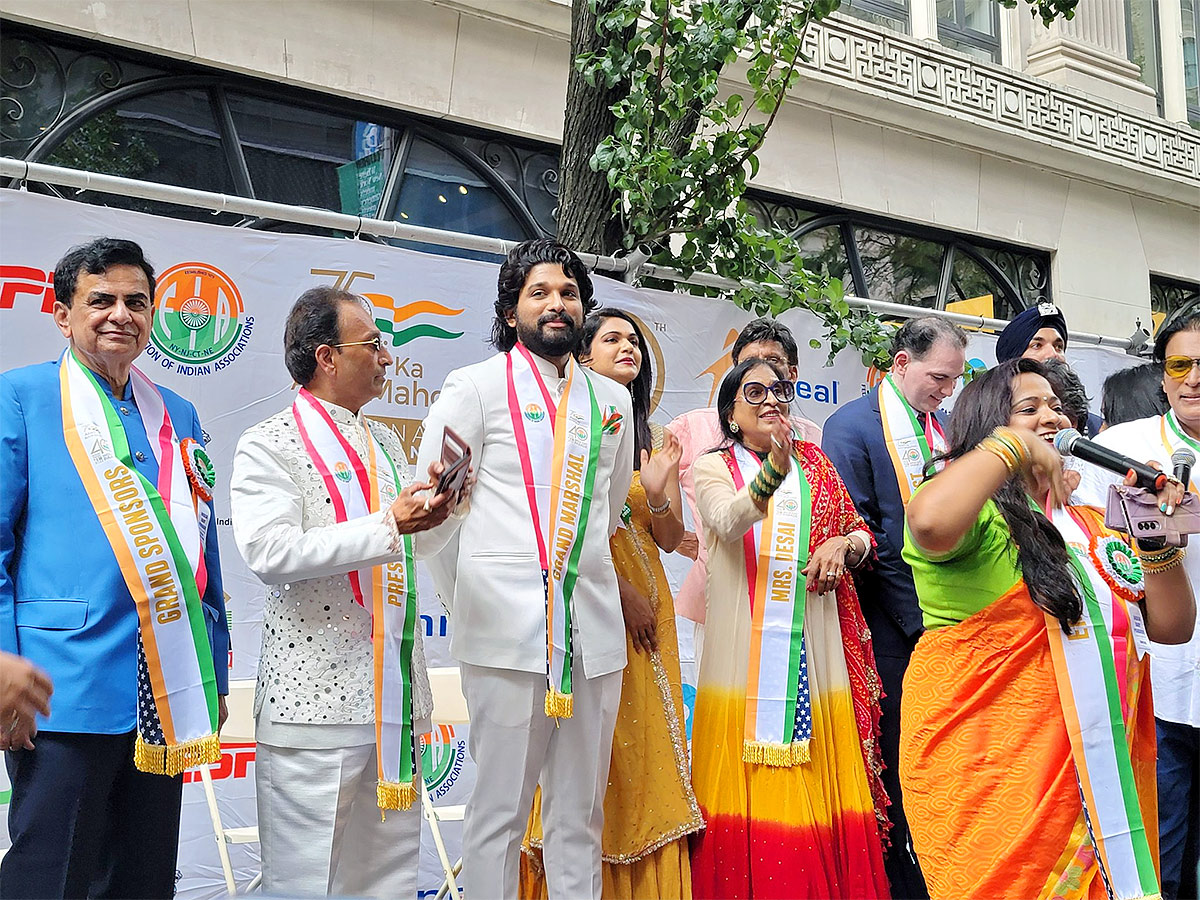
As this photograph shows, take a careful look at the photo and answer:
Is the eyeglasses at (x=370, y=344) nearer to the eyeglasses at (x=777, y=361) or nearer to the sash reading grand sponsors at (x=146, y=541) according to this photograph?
the sash reading grand sponsors at (x=146, y=541)

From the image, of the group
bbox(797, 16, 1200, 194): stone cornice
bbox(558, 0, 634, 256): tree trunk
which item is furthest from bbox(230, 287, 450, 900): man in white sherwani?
bbox(797, 16, 1200, 194): stone cornice

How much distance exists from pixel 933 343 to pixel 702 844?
209cm

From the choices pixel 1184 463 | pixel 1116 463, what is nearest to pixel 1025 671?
pixel 1116 463

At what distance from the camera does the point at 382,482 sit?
3281 mm

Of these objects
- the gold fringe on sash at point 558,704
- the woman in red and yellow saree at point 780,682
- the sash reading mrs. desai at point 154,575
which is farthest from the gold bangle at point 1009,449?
the sash reading mrs. desai at point 154,575

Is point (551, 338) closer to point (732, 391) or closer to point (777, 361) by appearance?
point (732, 391)

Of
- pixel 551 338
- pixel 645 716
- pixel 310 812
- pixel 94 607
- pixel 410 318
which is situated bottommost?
pixel 310 812

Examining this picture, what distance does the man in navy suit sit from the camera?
4379mm

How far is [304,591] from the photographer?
10.2 ft

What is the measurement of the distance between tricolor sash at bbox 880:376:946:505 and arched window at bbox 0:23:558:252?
310 cm

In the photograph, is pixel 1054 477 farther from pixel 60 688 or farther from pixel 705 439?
pixel 60 688

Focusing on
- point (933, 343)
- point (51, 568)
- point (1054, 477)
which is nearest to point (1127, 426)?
point (933, 343)

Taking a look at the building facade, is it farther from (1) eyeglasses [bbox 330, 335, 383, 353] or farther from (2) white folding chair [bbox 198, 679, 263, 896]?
(1) eyeglasses [bbox 330, 335, 383, 353]

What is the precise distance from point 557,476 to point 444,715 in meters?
1.26
